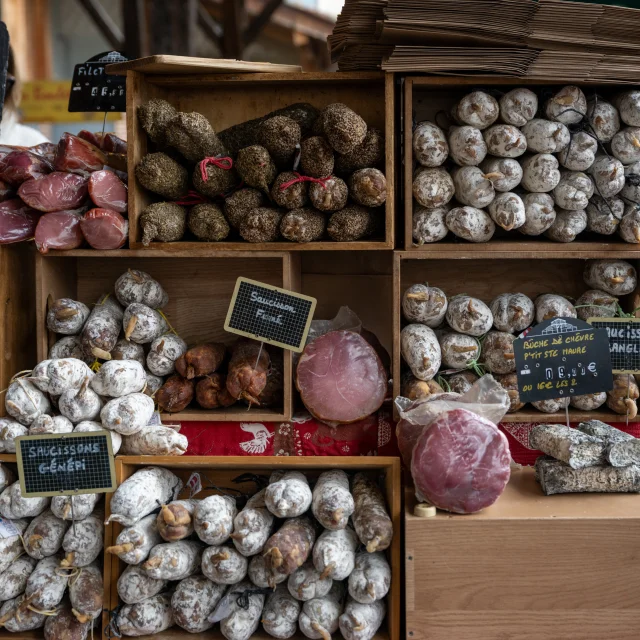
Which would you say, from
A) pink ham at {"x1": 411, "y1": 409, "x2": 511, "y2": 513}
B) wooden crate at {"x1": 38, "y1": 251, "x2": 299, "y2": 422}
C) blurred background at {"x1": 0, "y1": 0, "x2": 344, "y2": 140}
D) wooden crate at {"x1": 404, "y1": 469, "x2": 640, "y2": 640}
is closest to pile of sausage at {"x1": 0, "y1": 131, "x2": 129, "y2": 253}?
wooden crate at {"x1": 38, "y1": 251, "x2": 299, "y2": 422}

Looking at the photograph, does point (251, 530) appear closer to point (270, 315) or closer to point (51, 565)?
point (51, 565)

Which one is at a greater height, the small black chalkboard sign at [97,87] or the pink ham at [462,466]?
the small black chalkboard sign at [97,87]

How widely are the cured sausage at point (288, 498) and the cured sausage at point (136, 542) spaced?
292mm

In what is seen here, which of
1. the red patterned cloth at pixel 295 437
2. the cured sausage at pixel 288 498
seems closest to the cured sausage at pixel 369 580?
the cured sausage at pixel 288 498

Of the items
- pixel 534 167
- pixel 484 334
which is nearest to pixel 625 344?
pixel 484 334

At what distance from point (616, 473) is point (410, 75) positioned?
1.22 m

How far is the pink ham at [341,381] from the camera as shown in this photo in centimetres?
198

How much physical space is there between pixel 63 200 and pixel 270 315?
2.32 feet

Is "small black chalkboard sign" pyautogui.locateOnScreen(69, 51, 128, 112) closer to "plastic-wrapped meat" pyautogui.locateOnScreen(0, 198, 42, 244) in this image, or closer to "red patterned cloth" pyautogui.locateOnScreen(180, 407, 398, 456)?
"plastic-wrapped meat" pyautogui.locateOnScreen(0, 198, 42, 244)

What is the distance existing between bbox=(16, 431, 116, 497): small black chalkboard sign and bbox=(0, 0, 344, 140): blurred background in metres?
3.06

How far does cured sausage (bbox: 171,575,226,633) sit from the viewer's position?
1.59 meters

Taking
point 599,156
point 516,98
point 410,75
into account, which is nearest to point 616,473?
point 599,156

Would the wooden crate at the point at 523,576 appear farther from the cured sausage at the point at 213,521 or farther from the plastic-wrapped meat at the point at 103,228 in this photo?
the plastic-wrapped meat at the point at 103,228

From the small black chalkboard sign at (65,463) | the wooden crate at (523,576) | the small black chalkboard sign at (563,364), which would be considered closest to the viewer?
the wooden crate at (523,576)
